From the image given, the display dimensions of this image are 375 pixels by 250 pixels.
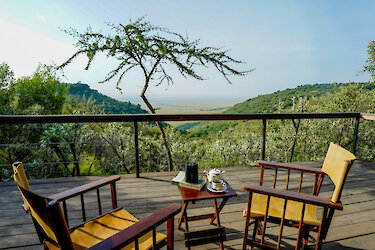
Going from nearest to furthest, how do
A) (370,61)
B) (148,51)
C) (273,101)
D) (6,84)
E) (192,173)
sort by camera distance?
(192,173), (148,51), (6,84), (273,101), (370,61)

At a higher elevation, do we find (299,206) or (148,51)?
(148,51)

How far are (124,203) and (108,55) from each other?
19.5 ft

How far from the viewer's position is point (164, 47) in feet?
22.5

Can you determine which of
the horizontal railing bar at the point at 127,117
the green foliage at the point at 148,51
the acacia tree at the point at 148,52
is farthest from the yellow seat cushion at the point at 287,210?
the green foliage at the point at 148,51

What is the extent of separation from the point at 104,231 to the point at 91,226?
0.12m

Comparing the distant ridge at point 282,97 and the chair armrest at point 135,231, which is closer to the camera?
the chair armrest at point 135,231

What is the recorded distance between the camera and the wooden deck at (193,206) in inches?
71.4

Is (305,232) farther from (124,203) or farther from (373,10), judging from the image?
(373,10)

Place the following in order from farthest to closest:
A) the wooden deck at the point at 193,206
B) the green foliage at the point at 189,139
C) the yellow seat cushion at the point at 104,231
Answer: the green foliage at the point at 189,139, the wooden deck at the point at 193,206, the yellow seat cushion at the point at 104,231

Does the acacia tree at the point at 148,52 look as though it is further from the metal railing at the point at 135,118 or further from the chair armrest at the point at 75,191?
the chair armrest at the point at 75,191

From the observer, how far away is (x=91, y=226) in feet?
4.69

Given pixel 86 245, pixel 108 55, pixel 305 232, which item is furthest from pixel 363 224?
pixel 108 55

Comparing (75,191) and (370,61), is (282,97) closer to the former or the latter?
(370,61)

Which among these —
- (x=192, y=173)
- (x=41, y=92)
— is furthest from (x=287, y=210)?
(x=41, y=92)
